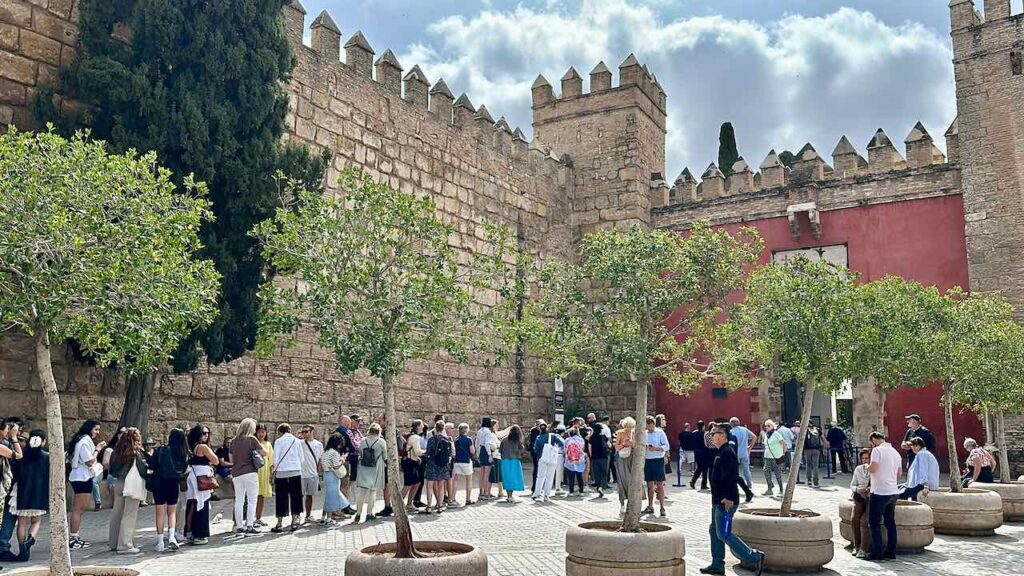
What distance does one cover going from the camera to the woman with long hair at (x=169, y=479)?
8.01 meters

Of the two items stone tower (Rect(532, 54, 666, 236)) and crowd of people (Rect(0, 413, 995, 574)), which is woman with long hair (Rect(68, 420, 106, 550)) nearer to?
crowd of people (Rect(0, 413, 995, 574))

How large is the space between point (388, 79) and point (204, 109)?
6018mm

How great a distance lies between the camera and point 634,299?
7.98m

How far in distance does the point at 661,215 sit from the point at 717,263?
12875 mm

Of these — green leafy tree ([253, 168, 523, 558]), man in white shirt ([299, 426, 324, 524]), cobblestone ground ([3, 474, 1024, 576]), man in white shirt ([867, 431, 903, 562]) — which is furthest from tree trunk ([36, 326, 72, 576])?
man in white shirt ([867, 431, 903, 562])

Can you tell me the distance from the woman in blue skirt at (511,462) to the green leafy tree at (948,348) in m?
5.16

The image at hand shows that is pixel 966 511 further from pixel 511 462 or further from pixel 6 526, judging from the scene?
pixel 6 526

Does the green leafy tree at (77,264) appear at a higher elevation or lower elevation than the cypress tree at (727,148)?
lower

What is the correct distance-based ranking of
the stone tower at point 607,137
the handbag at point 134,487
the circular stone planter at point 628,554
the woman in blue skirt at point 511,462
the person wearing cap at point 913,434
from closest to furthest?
the circular stone planter at point 628,554, the handbag at point 134,487, the person wearing cap at point 913,434, the woman in blue skirt at point 511,462, the stone tower at point 607,137

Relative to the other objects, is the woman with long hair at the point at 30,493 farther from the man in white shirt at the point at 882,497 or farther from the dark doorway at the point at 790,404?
the dark doorway at the point at 790,404

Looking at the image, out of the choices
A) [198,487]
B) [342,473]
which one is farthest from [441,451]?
[198,487]

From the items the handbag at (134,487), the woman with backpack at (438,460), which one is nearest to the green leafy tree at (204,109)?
the handbag at (134,487)

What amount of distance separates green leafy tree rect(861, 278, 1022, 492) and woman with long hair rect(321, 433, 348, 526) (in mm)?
6486

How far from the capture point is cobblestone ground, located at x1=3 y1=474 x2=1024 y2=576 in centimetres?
724
